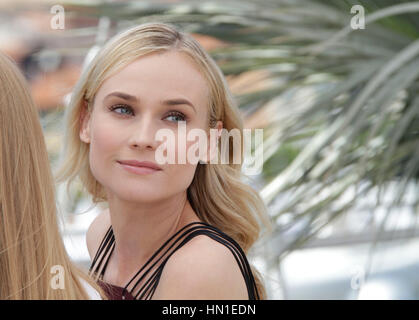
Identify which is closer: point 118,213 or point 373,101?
point 118,213

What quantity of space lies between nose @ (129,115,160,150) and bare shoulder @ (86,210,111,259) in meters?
0.16

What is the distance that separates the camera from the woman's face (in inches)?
18.6

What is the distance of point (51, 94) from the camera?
92 cm

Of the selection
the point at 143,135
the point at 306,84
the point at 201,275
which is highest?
the point at 306,84

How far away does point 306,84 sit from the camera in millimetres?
1331

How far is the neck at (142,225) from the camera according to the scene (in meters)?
0.51

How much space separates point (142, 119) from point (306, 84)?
909mm

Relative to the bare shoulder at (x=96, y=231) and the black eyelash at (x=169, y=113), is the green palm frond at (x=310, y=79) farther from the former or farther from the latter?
the black eyelash at (x=169, y=113)

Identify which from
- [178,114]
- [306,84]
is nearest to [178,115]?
[178,114]

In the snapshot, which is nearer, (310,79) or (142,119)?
(142,119)

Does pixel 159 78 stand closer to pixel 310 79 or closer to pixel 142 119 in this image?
pixel 142 119
